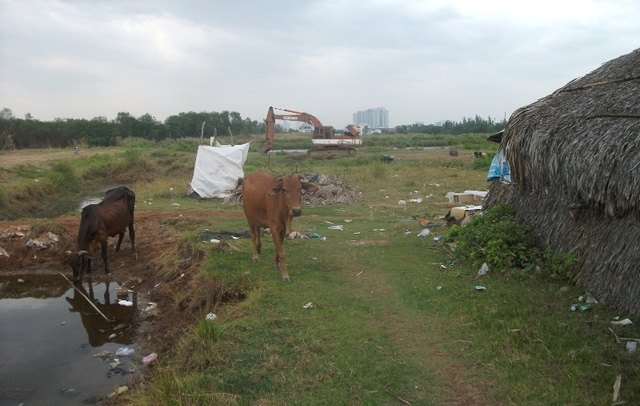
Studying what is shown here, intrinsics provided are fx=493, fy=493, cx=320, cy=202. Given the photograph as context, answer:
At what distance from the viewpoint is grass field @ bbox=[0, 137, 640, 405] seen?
168 inches

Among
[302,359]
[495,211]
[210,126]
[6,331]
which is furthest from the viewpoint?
[210,126]

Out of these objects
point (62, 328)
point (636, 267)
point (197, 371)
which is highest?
point (636, 267)

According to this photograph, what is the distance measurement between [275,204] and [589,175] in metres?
4.20

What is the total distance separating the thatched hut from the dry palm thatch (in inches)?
279

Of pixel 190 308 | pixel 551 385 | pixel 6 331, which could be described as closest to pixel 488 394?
pixel 551 385

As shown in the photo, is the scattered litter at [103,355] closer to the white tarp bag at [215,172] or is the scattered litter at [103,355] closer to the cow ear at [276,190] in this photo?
the cow ear at [276,190]

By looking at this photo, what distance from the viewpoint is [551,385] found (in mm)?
4172

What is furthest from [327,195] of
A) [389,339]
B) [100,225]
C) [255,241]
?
[389,339]

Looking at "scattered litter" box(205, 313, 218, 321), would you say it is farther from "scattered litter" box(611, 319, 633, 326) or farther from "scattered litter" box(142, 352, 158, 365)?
"scattered litter" box(611, 319, 633, 326)

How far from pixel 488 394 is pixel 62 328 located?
613cm

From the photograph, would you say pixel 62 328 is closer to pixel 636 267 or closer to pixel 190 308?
pixel 190 308

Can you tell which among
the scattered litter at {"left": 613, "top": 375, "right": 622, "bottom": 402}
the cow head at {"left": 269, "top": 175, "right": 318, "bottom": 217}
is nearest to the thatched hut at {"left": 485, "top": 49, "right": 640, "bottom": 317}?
the scattered litter at {"left": 613, "top": 375, "right": 622, "bottom": 402}

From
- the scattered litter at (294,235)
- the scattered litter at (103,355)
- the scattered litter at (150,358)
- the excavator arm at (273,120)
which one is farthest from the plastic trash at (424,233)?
the excavator arm at (273,120)

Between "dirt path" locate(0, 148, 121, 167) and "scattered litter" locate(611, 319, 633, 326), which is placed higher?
"dirt path" locate(0, 148, 121, 167)
